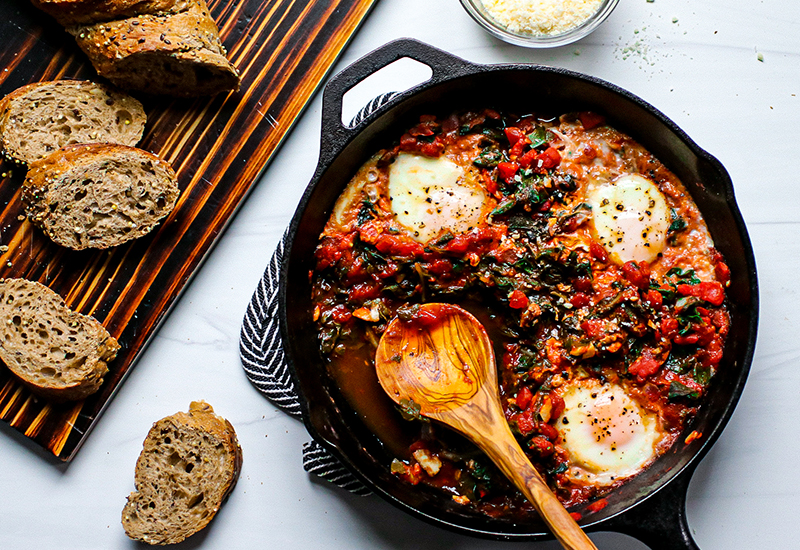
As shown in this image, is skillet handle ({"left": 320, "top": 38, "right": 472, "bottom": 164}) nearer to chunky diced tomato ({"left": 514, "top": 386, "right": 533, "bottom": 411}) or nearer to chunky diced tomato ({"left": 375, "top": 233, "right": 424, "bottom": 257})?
chunky diced tomato ({"left": 375, "top": 233, "right": 424, "bottom": 257})

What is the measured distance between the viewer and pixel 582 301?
3.87 metres

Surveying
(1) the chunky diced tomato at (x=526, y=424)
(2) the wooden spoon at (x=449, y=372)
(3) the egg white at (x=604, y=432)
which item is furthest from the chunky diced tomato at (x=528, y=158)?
(1) the chunky diced tomato at (x=526, y=424)

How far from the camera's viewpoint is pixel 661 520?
341cm

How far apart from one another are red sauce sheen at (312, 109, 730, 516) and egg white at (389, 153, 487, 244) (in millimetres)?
30

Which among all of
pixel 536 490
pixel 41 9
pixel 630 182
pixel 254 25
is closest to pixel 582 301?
pixel 630 182

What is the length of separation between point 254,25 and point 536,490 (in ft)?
10.7

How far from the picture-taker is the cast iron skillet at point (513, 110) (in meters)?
3.45

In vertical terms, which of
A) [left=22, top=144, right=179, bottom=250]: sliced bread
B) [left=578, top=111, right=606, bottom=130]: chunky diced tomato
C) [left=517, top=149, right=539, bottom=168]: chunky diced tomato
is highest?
[left=578, top=111, right=606, bottom=130]: chunky diced tomato

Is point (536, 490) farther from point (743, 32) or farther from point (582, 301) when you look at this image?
point (743, 32)

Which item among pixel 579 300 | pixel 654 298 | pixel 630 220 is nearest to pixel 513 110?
pixel 630 220

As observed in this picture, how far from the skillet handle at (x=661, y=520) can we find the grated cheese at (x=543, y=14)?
262cm

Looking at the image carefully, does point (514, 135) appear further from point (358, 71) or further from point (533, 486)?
point (533, 486)

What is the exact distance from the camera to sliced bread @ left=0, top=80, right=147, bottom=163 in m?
4.11

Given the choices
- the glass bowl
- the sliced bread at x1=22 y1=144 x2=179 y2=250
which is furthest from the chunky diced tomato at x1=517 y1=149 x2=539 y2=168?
the sliced bread at x1=22 y1=144 x2=179 y2=250
